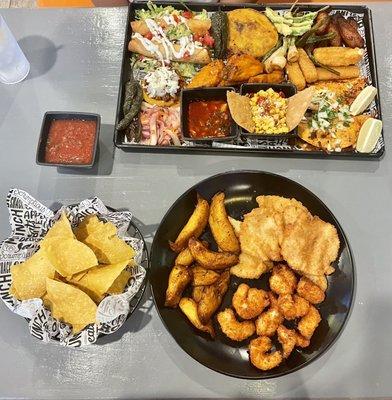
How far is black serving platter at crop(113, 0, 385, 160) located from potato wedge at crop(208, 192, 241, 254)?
35cm

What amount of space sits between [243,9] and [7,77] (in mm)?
1424

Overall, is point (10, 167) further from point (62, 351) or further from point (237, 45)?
point (237, 45)

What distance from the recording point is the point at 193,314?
1940mm

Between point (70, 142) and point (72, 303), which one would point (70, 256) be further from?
point (70, 142)

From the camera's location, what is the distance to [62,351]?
2016mm

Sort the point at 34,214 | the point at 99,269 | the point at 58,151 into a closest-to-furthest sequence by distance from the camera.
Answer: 1. the point at 99,269
2. the point at 34,214
3. the point at 58,151

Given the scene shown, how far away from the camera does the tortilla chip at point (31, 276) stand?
1767mm

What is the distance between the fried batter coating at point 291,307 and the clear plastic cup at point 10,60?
192 centimetres

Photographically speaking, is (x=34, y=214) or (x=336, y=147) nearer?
(x=34, y=214)

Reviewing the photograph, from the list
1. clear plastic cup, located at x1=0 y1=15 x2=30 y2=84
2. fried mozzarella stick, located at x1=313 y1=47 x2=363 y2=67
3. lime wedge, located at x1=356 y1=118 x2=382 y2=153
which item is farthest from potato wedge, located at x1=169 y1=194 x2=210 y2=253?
clear plastic cup, located at x1=0 y1=15 x2=30 y2=84

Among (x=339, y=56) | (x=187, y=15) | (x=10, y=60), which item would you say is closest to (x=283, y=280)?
(x=339, y=56)

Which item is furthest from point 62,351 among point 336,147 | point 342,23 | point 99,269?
point 342,23

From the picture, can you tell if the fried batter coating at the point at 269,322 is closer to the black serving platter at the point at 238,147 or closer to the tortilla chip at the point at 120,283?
the tortilla chip at the point at 120,283

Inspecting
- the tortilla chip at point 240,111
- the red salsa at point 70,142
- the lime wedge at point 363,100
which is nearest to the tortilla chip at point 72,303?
the red salsa at point 70,142
